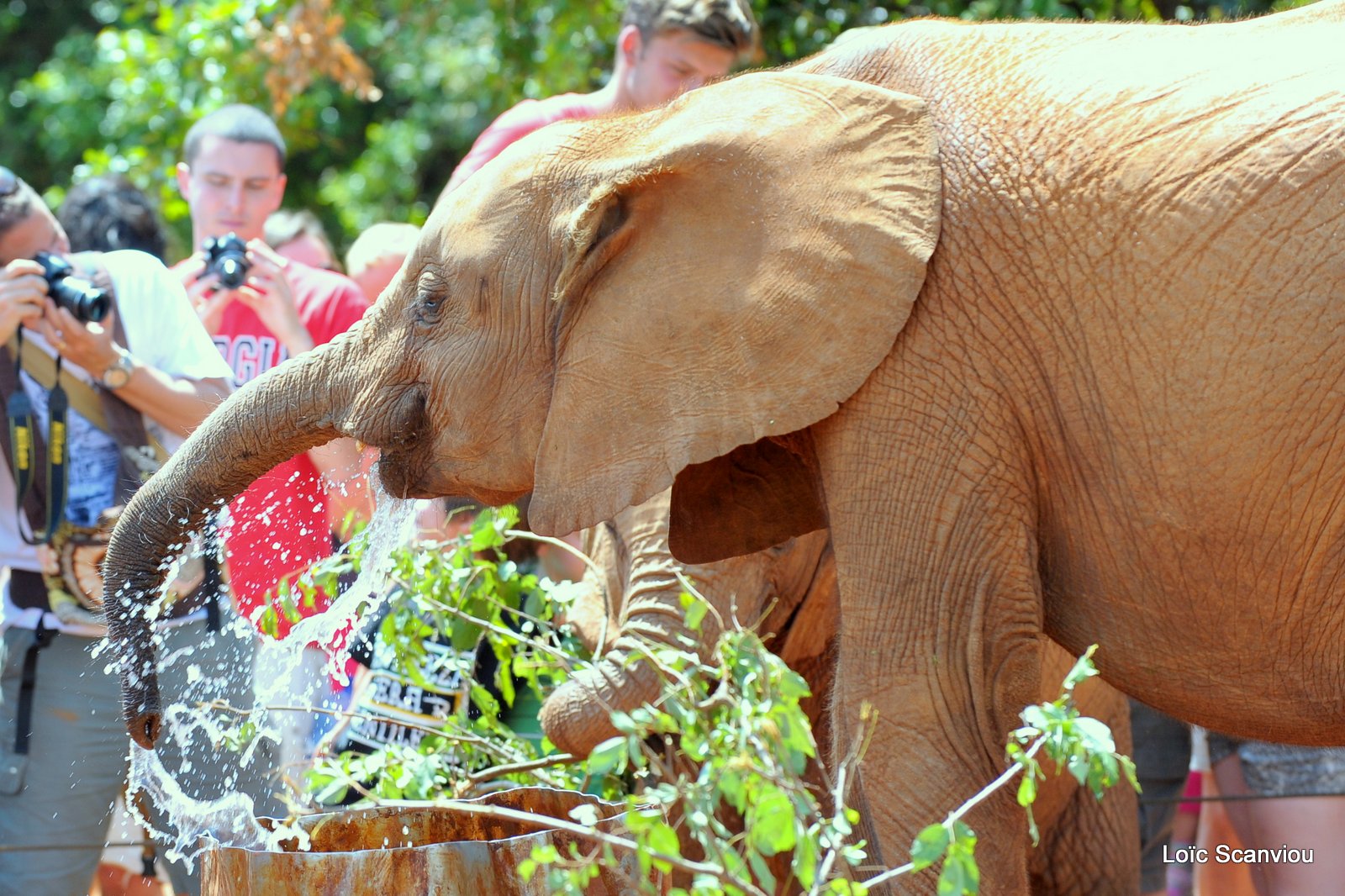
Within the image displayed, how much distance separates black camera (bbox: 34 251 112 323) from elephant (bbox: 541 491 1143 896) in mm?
1390

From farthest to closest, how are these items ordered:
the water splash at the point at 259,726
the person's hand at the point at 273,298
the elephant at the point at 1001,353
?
the person's hand at the point at 273,298 < the water splash at the point at 259,726 < the elephant at the point at 1001,353

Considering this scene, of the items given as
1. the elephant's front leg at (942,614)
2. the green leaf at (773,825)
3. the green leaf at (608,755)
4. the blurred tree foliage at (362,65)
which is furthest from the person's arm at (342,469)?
the blurred tree foliage at (362,65)

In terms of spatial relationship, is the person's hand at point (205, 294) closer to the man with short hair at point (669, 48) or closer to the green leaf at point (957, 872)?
the man with short hair at point (669, 48)

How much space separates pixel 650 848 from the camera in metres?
2.02

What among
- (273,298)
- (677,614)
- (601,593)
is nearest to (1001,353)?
(677,614)

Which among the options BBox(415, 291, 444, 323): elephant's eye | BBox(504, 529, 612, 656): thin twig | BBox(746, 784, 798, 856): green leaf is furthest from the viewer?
BBox(504, 529, 612, 656): thin twig

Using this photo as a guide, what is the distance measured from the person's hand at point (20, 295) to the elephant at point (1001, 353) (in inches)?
75.4

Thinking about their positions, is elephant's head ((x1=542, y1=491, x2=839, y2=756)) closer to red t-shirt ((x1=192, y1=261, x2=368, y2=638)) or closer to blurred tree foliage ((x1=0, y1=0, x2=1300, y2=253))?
red t-shirt ((x1=192, y1=261, x2=368, y2=638))

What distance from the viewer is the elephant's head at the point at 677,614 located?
3.42 m

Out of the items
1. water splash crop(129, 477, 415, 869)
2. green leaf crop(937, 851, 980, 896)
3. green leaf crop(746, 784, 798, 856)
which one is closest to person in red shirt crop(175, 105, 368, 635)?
water splash crop(129, 477, 415, 869)

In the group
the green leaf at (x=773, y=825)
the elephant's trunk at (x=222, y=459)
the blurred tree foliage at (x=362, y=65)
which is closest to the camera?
the green leaf at (x=773, y=825)

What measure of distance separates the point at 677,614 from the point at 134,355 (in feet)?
5.89

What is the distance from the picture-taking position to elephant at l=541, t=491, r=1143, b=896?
135 inches

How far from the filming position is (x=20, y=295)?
4180mm
